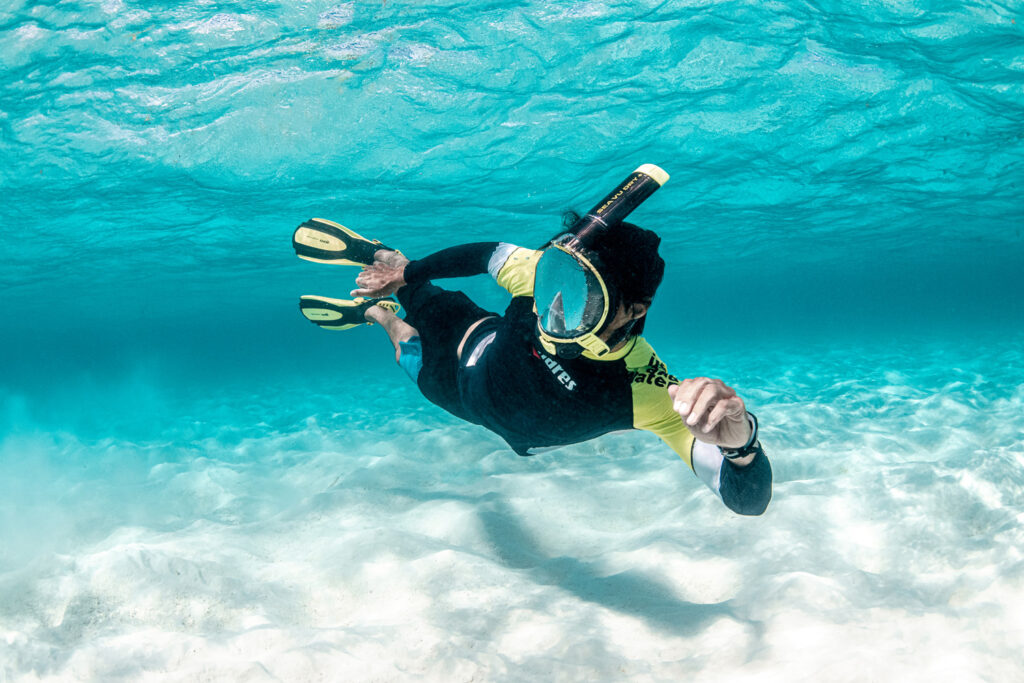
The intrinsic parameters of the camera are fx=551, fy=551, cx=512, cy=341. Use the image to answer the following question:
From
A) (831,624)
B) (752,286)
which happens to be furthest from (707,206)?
(752,286)

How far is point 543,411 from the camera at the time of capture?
10.5ft

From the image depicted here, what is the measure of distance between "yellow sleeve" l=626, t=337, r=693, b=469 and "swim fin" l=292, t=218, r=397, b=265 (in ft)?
9.27

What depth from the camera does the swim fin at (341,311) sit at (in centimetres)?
580

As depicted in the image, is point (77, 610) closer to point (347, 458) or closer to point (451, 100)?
point (347, 458)

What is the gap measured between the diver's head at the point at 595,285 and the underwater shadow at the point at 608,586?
189cm

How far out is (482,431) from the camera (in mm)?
10461

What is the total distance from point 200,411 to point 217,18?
1267 centimetres

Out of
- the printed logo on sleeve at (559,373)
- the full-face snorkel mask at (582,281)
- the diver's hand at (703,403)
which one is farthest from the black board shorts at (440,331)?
the diver's hand at (703,403)

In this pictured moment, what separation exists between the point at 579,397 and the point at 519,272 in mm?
1017

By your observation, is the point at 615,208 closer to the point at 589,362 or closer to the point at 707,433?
the point at 589,362

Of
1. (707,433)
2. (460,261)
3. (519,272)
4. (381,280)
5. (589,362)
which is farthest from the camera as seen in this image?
(381,280)

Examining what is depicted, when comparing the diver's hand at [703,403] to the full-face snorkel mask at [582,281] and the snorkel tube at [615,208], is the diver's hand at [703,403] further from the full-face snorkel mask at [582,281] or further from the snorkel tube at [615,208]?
the snorkel tube at [615,208]

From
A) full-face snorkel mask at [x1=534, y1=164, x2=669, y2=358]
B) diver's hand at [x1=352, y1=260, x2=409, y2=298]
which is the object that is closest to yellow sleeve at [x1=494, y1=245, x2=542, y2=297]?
full-face snorkel mask at [x1=534, y1=164, x2=669, y2=358]

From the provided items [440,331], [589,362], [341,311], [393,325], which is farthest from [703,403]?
[341,311]
